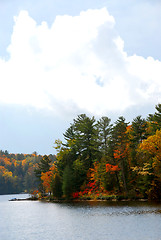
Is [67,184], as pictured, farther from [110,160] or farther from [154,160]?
[154,160]

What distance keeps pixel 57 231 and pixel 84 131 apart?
5646 centimetres

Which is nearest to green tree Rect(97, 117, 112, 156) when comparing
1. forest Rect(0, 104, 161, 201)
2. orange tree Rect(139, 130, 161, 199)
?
forest Rect(0, 104, 161, 201)

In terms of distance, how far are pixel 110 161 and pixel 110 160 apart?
25 cm

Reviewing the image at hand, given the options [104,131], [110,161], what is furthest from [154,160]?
[104,131]

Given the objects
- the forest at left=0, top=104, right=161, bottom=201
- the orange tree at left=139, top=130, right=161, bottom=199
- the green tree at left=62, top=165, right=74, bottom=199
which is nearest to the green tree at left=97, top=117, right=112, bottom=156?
the forest at left=0, top=104, right=161, bottom=201

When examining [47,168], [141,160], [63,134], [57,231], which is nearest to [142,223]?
[57,231]

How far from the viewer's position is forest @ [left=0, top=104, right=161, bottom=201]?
5584cm

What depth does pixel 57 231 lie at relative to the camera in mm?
28656

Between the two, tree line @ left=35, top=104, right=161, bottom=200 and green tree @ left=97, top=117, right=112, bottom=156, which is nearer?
tree line @ left=35, top=104, right=161, bottom=200

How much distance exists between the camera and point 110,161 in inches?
2655

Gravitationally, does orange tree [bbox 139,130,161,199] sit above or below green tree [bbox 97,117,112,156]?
below

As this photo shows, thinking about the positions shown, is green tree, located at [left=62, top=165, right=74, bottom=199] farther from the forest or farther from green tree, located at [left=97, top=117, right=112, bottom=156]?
green tree, located at [left=97, top=117, right=112, bottom=156]

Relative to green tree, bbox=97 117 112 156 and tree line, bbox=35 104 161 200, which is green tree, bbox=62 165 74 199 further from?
green tree, bbox=97 117 112 156

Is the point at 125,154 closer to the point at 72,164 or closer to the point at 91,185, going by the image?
the point at 91,185
